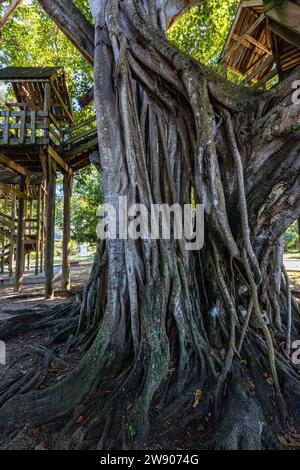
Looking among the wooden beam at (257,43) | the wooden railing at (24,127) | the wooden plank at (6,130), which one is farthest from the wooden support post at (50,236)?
the wooden beam at (257,43)

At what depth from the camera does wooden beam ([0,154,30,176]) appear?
261 inches

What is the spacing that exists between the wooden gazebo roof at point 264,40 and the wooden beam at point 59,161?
430cm

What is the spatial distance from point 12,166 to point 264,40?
6.64 meters

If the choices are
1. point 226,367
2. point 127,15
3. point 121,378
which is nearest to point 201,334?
point 226,367

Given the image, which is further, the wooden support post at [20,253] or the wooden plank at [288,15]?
the wooden support post at [20,253]

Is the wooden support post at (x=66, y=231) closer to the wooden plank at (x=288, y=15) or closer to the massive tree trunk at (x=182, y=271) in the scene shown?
the massive tree trunk at (x=182, y=271)

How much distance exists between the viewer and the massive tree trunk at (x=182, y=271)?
193cm

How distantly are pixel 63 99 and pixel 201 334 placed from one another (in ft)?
25.1

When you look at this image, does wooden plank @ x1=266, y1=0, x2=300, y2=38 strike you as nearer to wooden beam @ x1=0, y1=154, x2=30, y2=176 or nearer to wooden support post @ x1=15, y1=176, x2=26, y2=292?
wooden beam @ x1=0, y1=154, x2=30, y2=176

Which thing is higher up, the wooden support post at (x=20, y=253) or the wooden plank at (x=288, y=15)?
the wooden plank at (x=288, y=15)

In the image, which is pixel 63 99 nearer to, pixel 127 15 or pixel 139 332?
pixel 127 15

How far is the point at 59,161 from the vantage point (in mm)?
6988

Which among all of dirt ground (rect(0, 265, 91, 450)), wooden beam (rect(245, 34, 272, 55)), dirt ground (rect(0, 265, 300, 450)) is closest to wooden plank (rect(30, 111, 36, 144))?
dirt ground (rect(0, 265, 300, 450))

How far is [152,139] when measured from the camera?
3.03 metres
